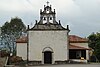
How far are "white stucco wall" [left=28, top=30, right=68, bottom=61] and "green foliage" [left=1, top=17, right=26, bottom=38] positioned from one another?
30.6 metres

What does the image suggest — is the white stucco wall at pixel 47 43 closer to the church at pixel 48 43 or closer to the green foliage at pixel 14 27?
the church at pixel 48 43

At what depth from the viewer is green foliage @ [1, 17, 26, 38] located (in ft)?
274

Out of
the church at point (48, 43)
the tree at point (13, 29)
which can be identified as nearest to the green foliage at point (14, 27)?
the tree at point (13, 29)

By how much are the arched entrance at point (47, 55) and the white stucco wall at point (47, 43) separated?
527mm

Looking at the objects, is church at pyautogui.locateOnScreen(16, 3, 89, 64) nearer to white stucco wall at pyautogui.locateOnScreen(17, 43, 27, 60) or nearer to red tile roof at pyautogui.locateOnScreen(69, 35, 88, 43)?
white stucco wall at pyautogui.locateOnScreen(17, 43, 27, 60)

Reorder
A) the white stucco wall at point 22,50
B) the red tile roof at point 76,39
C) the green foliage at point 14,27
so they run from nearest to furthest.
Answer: the white stucco wall at point 22,50, the red tile roof at point 76,39, the green foliage at point 14,27

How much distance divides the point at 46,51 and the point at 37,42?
90.3 inches

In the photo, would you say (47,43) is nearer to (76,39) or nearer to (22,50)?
(22,50)

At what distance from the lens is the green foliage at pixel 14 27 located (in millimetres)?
83438

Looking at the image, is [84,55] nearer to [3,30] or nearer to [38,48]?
[38,48]

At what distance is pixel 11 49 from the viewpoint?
88.1 metres

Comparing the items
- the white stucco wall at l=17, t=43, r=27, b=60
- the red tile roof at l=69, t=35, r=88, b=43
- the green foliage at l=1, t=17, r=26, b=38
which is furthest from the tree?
the white stucco wall at l=17, t=43, r=27, b=60

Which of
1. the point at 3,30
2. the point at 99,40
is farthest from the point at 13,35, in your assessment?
the point at 99,40

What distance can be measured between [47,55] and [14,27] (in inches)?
1229
